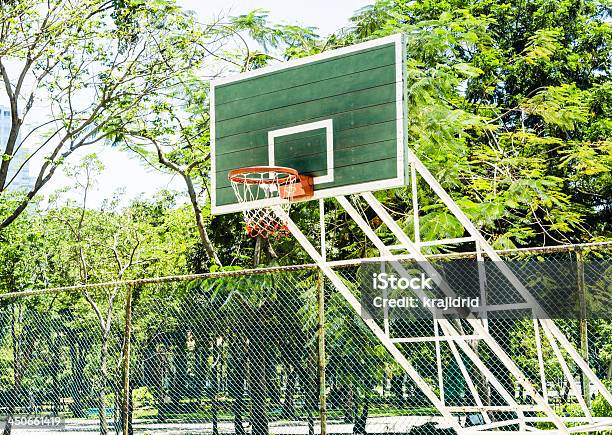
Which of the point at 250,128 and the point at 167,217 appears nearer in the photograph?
the point at 250,128

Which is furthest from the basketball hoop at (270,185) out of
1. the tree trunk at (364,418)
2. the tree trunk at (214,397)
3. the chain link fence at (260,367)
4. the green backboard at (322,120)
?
the tree trunk at (214,397)

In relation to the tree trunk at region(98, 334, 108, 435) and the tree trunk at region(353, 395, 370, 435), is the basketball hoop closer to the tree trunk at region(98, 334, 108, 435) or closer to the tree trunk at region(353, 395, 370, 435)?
the tree trunk at region(353, 395, 370, 435)

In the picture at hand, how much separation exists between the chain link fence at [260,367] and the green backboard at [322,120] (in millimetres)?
1528

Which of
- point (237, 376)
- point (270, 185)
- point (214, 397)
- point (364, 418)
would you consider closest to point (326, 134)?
point (270, 185)

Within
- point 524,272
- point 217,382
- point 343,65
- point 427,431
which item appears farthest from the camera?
point 524,272

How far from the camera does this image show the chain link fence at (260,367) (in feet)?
31.3

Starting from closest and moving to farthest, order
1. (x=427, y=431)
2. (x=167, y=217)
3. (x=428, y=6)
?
(x=427, y=431), (x=428, y=6), (x=167, y=217)

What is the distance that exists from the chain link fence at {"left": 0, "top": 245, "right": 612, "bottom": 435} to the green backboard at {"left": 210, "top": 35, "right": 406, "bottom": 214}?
1528 mm

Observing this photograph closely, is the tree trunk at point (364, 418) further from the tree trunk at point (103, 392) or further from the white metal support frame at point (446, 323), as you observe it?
the tree trunk at point (103, 392)

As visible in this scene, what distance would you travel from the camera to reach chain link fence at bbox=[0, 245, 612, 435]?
955 cm

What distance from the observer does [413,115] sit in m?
11.1

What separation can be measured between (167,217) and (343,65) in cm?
1673

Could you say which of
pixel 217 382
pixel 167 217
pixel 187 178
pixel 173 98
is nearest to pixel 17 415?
pixel 217 382

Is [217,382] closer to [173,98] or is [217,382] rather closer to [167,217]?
[173,98]
